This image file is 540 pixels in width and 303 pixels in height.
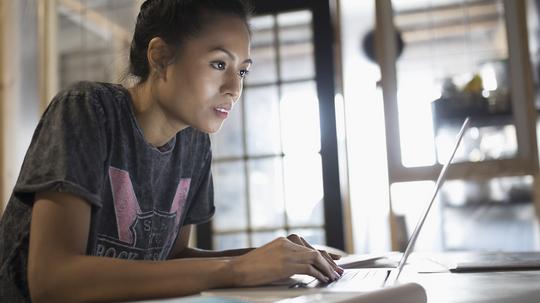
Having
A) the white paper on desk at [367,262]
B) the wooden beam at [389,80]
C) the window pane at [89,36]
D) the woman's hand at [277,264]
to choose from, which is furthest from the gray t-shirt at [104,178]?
the window pane at [89,36]

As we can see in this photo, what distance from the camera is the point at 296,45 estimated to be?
316cm

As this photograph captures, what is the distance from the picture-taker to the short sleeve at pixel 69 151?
0.77m

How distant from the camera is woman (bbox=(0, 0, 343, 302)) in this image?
73 cm

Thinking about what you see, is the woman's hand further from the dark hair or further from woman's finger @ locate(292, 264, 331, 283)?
the dark hair

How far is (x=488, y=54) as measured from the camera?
267 centimetres

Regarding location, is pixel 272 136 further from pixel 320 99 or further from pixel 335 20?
pixel 335 20

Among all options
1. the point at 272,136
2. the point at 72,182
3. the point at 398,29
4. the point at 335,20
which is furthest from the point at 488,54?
the point at 72,182

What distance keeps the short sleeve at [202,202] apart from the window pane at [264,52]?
200 centimetres

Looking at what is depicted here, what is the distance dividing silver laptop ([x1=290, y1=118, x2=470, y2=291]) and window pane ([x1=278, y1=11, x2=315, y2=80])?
2.32 metres

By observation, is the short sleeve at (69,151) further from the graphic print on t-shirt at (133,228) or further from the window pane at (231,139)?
the window pane at (231,139)

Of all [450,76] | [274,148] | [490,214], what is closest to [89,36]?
[274,148]

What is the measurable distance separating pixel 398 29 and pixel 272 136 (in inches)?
→ 36.1

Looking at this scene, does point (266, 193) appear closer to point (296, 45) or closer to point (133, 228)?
point (296, 45)

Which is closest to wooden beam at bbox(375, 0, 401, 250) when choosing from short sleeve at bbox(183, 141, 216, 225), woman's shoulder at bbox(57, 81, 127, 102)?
short sleeve at bbox(183, 141, 216, 225)
